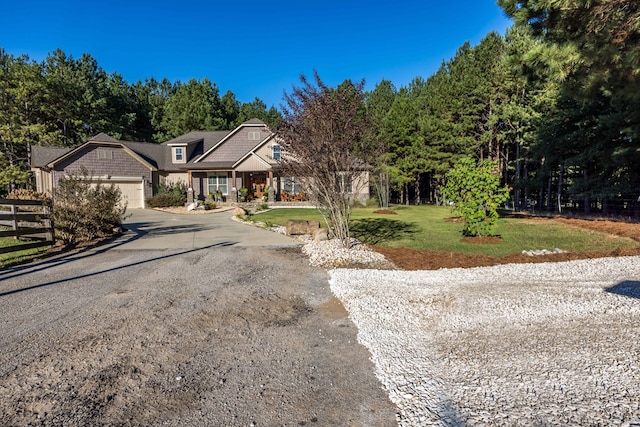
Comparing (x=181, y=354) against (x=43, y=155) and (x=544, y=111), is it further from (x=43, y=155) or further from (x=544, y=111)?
(x=43, y=155)

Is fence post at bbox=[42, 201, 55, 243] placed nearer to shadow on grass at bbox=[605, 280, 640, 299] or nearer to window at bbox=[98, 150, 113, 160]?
shadow on grass at bbox=[605, 280, 640, 299]

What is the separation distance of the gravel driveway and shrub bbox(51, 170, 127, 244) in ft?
11.4

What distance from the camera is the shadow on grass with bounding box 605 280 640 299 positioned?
16.6ft

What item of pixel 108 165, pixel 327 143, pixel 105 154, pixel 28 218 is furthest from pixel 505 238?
pixel 105 154

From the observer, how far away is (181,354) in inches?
136

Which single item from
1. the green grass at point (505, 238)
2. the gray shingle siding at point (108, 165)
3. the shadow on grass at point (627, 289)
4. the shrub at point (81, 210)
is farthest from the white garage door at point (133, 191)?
the shadow on grass at point (627, 289)

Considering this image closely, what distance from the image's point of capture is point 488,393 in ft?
8.99

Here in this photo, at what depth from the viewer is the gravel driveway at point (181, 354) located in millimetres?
2582

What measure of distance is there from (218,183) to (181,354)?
25.1m

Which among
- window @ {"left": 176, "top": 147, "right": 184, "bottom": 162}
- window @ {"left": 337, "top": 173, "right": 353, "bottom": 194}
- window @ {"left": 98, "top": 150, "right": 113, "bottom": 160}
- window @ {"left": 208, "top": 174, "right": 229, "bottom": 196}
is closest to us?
window @ {"left": 337, "top": 173, "right": 353, "bottom": 194}

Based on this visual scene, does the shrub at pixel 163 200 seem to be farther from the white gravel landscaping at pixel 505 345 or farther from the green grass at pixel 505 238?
the white gravel landscaping at pixel 505 345

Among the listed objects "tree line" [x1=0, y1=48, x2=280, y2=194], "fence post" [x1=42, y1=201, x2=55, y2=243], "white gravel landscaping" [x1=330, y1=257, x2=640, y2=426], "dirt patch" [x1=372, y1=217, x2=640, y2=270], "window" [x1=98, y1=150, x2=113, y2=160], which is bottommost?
"white gravel landscaping" [x1=330, y1=257, x2=640, y2=426]

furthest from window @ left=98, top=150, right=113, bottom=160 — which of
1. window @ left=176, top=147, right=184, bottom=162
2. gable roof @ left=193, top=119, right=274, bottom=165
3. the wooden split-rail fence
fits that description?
the wooden split-rail fence

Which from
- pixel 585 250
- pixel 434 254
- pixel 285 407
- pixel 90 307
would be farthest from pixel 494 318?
pixel 585 250
